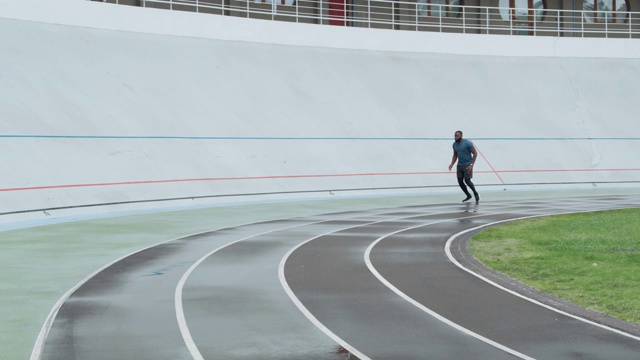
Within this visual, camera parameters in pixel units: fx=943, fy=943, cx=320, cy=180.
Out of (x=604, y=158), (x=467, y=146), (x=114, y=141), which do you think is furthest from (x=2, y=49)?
(x=604, y=158)

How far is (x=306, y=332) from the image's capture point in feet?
27.1

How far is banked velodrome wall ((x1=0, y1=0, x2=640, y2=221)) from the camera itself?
73.3 feet

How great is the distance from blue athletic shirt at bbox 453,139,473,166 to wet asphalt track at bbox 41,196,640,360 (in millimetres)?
8880

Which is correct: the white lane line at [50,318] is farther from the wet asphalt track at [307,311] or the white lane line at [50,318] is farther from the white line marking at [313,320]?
the white line marking at [313,320]

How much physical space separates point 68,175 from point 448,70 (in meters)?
16.8

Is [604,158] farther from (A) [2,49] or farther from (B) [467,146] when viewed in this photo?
(A) [2,49]

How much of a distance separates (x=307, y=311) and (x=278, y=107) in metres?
19.3

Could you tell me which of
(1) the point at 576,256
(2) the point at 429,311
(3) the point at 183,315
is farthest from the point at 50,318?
(1) the point at 576,256

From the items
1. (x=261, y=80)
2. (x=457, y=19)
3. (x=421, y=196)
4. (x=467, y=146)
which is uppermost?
(x=457, y=19)

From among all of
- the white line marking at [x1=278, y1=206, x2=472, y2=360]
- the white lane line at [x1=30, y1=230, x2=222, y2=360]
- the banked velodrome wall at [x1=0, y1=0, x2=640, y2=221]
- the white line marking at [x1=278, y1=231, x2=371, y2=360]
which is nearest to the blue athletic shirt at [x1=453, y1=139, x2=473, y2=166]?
the banked velodrome wall at [x1=0, y1=0, x2=640, y2=221]

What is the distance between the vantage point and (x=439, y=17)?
121 ft

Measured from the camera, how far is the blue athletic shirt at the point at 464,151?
2359 centimetres

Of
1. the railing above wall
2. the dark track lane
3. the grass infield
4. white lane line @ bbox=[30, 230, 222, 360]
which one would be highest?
the railing above wall

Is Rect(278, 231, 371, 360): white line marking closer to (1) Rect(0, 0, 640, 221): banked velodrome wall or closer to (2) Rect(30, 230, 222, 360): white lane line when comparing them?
(2) Rect(30, 230, 222, 360): white lane line
